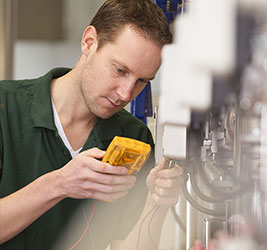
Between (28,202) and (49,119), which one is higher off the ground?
(49,119)

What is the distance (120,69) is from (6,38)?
1.49 metres

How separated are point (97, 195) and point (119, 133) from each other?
17.7 inches

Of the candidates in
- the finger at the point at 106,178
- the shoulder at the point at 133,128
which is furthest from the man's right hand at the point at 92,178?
the shoulder at the point at 133,128

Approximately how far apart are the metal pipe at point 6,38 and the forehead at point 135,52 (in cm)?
139

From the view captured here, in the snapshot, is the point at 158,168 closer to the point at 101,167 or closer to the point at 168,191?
the point at 168,191

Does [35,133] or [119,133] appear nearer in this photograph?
[35,133]

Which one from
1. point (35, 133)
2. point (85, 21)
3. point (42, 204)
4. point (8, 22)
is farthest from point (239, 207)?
point (8, 22)

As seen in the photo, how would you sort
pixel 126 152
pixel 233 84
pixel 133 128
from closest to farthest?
1. pixel 233 84
2. pixel 126 152
3. pixel 133 128

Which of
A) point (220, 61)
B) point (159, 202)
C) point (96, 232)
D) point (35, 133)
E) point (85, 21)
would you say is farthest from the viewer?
point (85, 21)

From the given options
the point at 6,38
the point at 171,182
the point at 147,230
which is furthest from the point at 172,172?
the point at 6,38

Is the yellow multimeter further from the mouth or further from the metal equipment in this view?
the mouth

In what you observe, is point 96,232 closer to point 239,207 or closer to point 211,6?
point 239,207

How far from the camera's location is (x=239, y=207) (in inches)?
20.7

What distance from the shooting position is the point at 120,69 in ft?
3.54
